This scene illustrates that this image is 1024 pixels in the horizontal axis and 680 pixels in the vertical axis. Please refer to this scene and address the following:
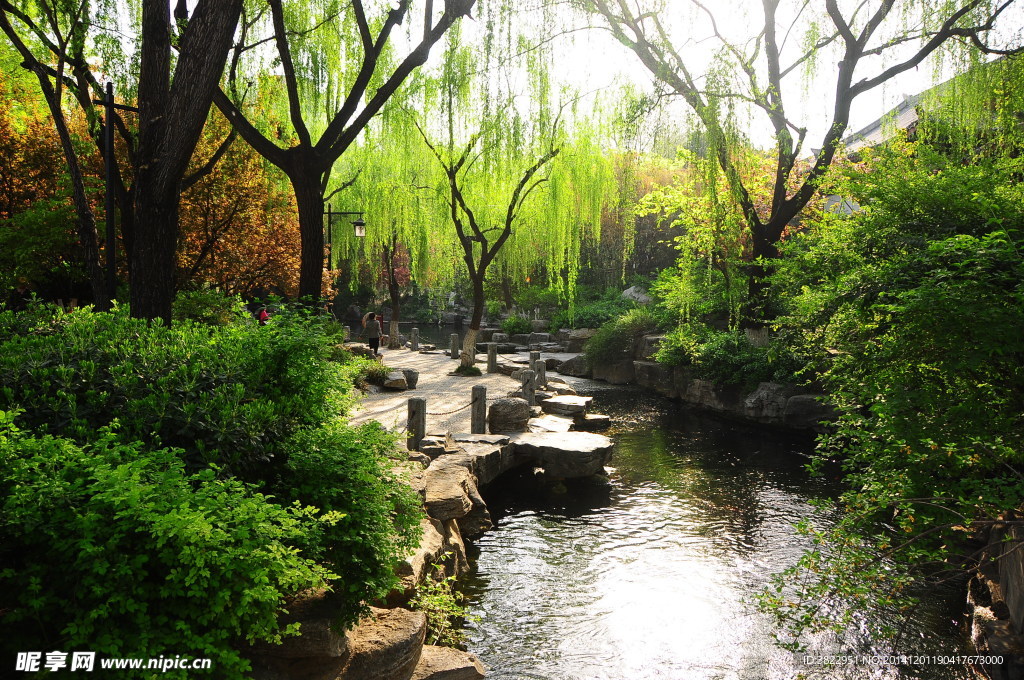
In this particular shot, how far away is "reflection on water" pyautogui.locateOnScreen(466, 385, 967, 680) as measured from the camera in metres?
5.64

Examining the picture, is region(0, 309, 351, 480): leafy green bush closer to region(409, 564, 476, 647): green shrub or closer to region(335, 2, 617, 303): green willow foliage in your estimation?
region(409, 564, 476, 647): green shrub

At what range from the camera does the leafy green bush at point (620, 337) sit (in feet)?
68.4

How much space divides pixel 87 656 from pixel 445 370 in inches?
632

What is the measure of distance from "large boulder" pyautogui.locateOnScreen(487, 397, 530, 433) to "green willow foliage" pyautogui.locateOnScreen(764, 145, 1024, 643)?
238 inches

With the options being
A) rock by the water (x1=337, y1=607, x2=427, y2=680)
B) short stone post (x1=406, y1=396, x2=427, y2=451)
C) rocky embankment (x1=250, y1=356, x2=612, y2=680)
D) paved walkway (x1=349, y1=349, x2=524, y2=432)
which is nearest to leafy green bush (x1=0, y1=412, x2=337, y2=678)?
rocky embankment (x1=250, y1=356, x2=612, y2=680)

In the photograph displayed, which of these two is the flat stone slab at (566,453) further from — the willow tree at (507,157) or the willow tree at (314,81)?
the willow tree at (507,157)

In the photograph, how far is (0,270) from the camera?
1077 centimetres

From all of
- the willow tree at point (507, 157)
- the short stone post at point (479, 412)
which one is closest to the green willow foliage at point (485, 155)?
the willow tree at point (507, 157)

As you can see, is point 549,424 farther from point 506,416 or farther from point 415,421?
point 415,421

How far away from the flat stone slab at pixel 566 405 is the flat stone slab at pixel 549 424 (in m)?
1.10

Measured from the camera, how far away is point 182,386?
4.43 m

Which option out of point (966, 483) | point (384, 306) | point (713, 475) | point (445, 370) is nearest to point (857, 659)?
point (966, 483)

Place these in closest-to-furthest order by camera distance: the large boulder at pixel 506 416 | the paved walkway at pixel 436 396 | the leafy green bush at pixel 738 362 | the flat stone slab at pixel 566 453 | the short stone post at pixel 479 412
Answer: the flat stone slab at pixel 566 453, the short stone post at pixel 479 412, the paved walkway at pixel 436 396, the large boulder at pixel 506 416, the leafy green bush at pixel 738 362

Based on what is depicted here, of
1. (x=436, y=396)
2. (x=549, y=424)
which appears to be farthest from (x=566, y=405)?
(x=436, y=396)
